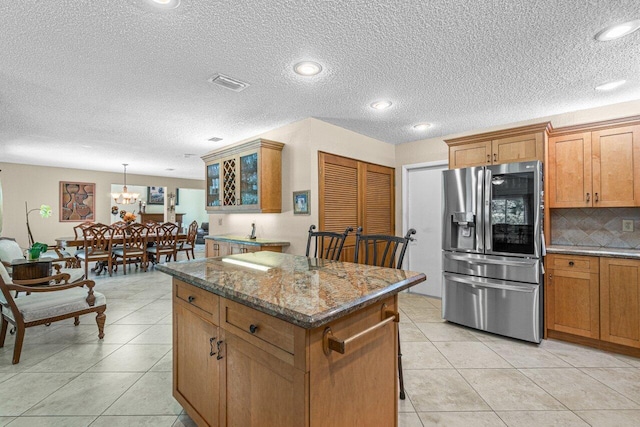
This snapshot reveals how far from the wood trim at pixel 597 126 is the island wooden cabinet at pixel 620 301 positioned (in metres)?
1.27

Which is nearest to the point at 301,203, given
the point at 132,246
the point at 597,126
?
the point at 597,126

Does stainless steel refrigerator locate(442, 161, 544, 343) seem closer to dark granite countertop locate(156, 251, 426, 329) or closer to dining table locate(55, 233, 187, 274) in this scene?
dark granite countertop locate(156, 251, 426, 329)

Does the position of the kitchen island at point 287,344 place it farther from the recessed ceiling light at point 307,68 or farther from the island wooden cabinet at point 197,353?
the recessed ceiling light at point 307,68

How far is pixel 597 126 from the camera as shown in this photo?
287 centimetres

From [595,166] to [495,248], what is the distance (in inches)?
48.8

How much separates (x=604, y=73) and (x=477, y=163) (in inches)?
47.4

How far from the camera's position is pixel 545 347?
277 centimetres

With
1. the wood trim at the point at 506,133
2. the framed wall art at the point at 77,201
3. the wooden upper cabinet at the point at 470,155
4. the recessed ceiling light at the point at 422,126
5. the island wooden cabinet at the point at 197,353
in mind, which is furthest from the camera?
the framed wall art at the point at 77,201

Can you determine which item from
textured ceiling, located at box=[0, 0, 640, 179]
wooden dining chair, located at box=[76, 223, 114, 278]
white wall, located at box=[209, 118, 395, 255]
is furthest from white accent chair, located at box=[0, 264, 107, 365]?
wooden dining chair, located at box=[76, 223, 114, 278]

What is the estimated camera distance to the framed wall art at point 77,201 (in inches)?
302

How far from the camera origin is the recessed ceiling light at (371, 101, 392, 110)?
122 inches

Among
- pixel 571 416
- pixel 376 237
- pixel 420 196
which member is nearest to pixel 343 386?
pixel 376 237

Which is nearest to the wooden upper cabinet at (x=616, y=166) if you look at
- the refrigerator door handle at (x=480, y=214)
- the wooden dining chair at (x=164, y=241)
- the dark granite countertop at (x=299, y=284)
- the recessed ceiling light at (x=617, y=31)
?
the refrigerator door handle at (x=480, y=214)

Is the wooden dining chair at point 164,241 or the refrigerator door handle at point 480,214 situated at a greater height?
the refrigerator door handle at point 480,214
